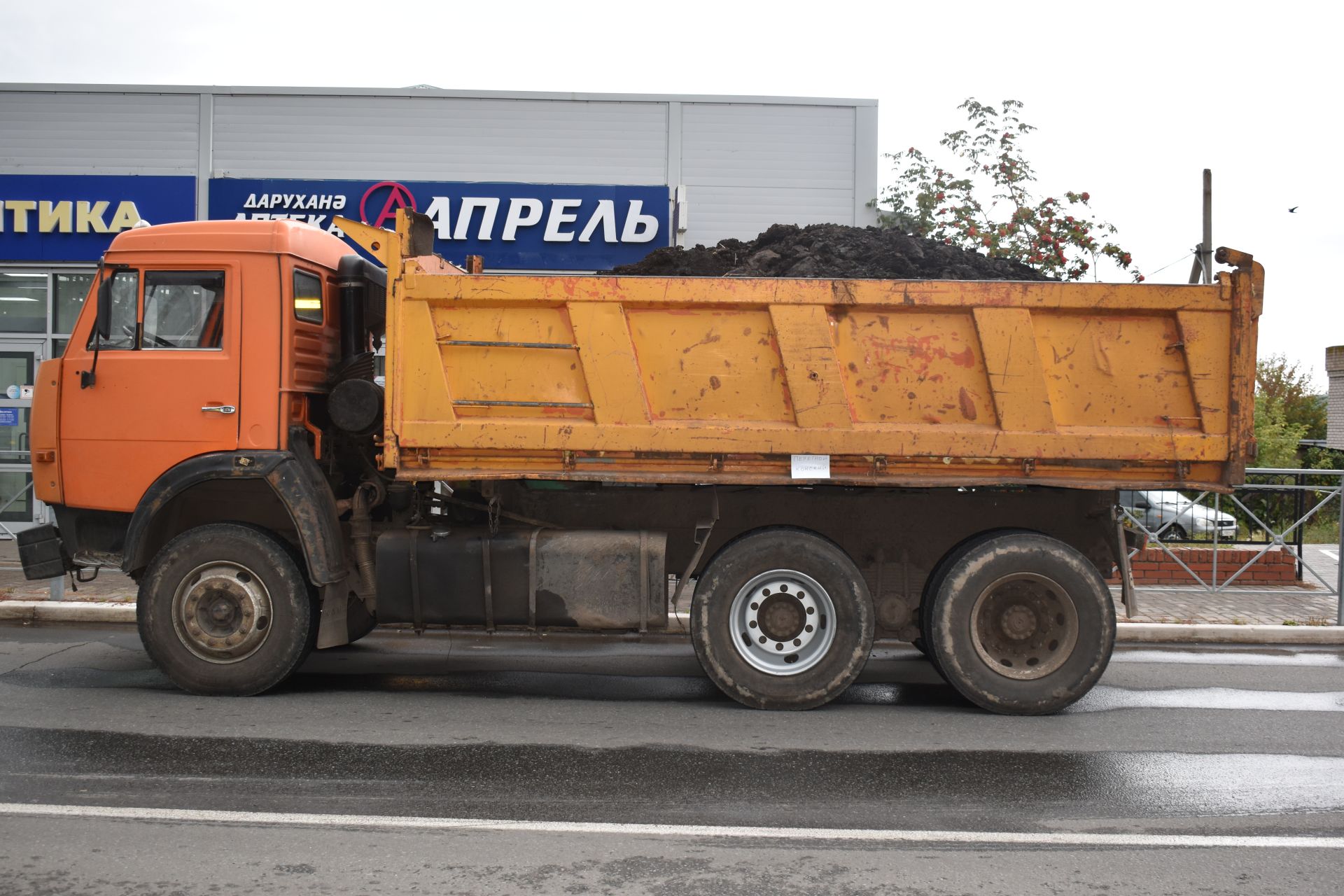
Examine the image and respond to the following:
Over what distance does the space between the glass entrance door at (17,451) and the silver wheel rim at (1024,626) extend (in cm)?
1272

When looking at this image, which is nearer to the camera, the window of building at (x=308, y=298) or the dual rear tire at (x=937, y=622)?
the dual rear tire at (x=937, y=622)

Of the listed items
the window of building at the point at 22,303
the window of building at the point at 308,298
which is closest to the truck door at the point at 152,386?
the window of building at the point at 308,298

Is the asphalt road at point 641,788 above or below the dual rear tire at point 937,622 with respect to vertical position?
below

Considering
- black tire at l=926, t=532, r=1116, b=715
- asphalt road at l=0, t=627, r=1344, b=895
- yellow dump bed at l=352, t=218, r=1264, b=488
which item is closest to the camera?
asphalt road at l=0, t=627, r=1344, b=895

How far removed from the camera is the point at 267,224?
7.09 m

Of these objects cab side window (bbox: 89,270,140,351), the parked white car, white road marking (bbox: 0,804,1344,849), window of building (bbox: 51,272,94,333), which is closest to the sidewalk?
the parked white car

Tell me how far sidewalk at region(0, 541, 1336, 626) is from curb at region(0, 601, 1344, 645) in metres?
0.18

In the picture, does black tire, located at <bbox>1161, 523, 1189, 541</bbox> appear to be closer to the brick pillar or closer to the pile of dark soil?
the brick pillar

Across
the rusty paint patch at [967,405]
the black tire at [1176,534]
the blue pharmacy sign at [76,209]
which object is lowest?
the black tire at [1176,534]

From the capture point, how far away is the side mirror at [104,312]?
22.9 ft

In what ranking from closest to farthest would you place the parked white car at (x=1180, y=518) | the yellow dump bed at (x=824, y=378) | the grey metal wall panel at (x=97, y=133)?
the yellow dump bed at (x=824, y=378), the parked white car at (x=1180, y=518), the grey metal wall panel at (x=97, y=133)

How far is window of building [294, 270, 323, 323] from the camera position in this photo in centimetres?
712

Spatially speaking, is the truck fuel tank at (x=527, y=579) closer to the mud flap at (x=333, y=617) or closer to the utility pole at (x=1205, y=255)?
the mud flap at (x=333, y=617)

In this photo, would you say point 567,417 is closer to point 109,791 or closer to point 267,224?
point 267,224
